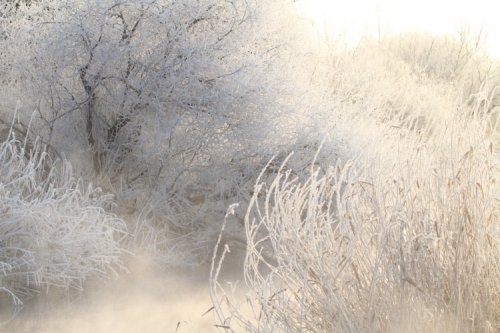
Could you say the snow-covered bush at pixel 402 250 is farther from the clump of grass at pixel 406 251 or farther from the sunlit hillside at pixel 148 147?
the sunlit hillside at pixel 148 147

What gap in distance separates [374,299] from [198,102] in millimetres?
3808

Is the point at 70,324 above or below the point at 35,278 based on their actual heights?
below

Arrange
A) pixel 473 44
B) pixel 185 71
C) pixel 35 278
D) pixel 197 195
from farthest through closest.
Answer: pixel 473 44
pixel 197 195
pixel 185 71
pixel 35 278

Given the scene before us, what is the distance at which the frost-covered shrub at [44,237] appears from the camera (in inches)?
210

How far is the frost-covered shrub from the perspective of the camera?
5.33 meters

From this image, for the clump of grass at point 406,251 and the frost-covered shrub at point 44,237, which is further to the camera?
the frost-covered shrub at point 44,237

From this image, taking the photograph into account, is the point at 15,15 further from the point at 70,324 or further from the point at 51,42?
the point at 70,324

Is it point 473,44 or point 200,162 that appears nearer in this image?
Answer: point 200,162

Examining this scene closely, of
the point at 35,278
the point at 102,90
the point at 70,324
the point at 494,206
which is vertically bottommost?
the point at 70,324

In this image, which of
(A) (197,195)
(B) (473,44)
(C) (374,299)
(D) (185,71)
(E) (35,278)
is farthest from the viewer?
(B) (473,44)

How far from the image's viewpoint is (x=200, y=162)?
22.9 feet

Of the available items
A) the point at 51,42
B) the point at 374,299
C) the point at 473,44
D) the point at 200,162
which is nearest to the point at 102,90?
the point at 51,42

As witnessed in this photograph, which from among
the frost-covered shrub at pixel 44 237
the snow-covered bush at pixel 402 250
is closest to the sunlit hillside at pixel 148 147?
the frost-covered shrub at pixel 44 237

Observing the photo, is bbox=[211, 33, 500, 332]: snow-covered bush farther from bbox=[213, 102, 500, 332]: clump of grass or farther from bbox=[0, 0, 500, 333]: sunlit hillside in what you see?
bbox=[0, 0, 500, 333]: sunlit hillside
